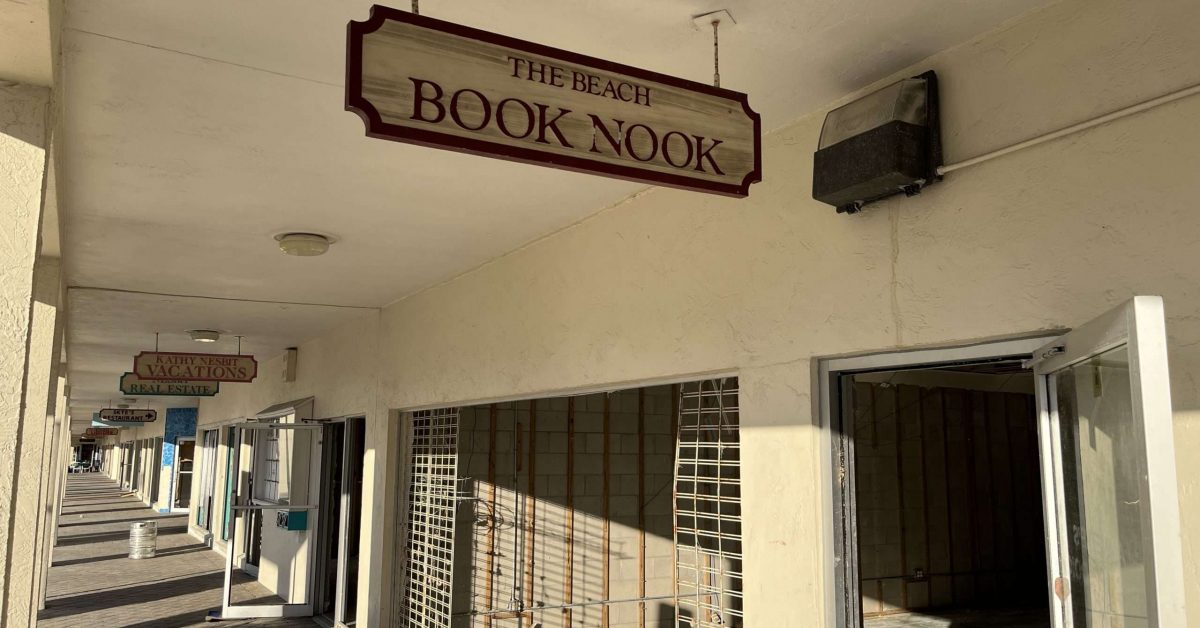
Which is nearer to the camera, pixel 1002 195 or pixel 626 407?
pixel 1002 195

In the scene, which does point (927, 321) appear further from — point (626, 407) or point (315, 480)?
point (315, 480)

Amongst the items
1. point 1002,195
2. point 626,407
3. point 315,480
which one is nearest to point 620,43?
point 1002,195

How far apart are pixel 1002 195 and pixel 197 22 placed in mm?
2129

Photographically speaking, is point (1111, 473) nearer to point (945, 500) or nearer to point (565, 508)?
point (565, 508)

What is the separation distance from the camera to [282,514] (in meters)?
8.66

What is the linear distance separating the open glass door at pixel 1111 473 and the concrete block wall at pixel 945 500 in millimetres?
5887

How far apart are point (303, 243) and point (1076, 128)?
3593 millimetres

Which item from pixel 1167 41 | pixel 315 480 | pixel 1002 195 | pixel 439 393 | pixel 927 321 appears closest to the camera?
pixel 1167 41

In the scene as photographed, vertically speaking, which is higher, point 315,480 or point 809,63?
point 809,63

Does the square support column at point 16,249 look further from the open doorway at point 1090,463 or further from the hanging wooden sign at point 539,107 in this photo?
the open doorway at point 1090,463

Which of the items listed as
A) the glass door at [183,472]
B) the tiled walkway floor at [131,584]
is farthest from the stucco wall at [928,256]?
the glass door at [183,472]

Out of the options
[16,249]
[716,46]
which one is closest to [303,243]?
[16,249]

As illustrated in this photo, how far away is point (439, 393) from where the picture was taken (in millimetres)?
5691

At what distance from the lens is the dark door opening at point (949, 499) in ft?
25.8
